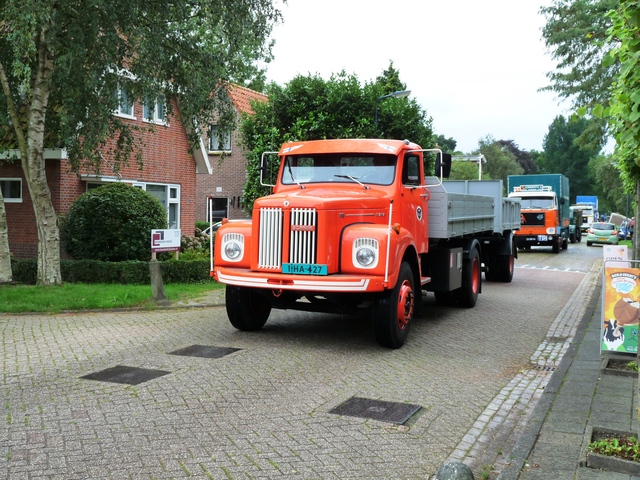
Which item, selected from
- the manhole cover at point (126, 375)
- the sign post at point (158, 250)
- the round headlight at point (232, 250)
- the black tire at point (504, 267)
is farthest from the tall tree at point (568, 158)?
the manhole cover at point (126, 375)

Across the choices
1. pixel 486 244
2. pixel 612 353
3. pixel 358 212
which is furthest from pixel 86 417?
pixel 486 244

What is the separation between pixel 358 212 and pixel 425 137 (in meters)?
17.1

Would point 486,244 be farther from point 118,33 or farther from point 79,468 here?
point 79,468

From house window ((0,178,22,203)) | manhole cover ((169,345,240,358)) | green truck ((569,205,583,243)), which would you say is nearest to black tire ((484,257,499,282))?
manhole cover ((169,345,240,358))

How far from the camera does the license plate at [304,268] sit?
26.6ft

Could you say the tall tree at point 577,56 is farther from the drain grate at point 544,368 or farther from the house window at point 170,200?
the drain grate at point 544,368

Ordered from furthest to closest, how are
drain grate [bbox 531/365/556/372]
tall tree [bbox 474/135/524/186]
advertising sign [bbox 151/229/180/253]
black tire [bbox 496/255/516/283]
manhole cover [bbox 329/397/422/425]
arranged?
tall tree [bbox 474/135/524/186]
black tire [bbox 496/255/516/283]
advertising sign [bbox 151/229/180/253]
drain grate [bbox 531/365/556/372]
manhole cover [bbox 329/397/422/425]

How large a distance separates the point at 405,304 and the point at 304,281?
1425 millimetres

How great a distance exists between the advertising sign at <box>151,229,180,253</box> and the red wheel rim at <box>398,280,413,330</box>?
5.38 m

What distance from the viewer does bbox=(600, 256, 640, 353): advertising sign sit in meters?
7.66

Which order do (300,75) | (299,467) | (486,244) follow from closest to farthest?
(299,467), (486,244), (300,75)

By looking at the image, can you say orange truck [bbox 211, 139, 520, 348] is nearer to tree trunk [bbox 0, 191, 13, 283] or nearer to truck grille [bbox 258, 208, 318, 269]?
truck grille [bbox 258, 208, 318, 269]

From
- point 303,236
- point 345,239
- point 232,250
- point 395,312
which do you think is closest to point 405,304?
point 395,312

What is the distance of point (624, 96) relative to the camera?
423cm
